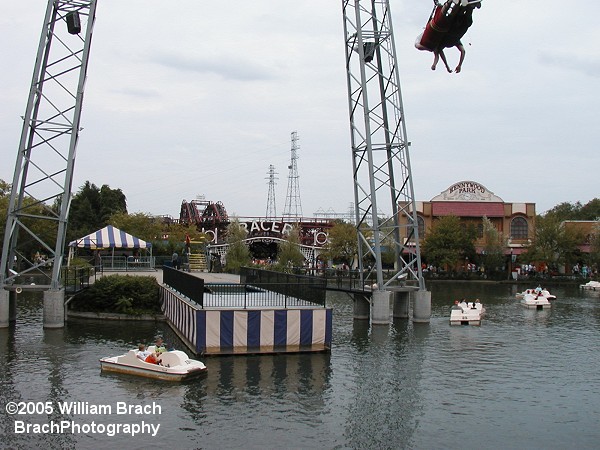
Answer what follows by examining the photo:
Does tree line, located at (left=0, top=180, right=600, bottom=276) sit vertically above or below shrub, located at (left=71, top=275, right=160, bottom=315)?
above

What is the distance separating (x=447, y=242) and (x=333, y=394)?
57464mm

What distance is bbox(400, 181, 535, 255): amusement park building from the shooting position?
8150 cm

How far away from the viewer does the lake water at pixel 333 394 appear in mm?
16234

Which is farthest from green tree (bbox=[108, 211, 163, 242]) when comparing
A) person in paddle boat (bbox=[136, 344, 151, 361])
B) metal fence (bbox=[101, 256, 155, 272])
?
person in paddle boat (bbox=[136, 344, 151, 361])

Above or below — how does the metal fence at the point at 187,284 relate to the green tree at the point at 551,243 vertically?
below

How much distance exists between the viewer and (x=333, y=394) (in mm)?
20297

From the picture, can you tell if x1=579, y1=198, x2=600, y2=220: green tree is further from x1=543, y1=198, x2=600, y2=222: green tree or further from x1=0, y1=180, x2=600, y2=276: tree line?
x1=0, y1=180, x2=600, y2=276: tree line

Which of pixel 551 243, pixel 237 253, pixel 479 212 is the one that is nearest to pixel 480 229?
pixel 479 212

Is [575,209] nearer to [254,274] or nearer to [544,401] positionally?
[254,274]

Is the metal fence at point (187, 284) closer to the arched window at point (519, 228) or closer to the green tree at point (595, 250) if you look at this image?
the green tree at point (595, 250)

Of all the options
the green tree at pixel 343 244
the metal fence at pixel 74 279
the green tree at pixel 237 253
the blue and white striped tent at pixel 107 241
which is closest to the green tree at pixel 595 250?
the green tree at pixel 343 244

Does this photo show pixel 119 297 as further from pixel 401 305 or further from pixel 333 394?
pixel 333 394

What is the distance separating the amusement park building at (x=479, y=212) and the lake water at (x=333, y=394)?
49984 mm

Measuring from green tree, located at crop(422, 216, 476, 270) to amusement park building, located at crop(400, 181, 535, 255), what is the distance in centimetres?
430
